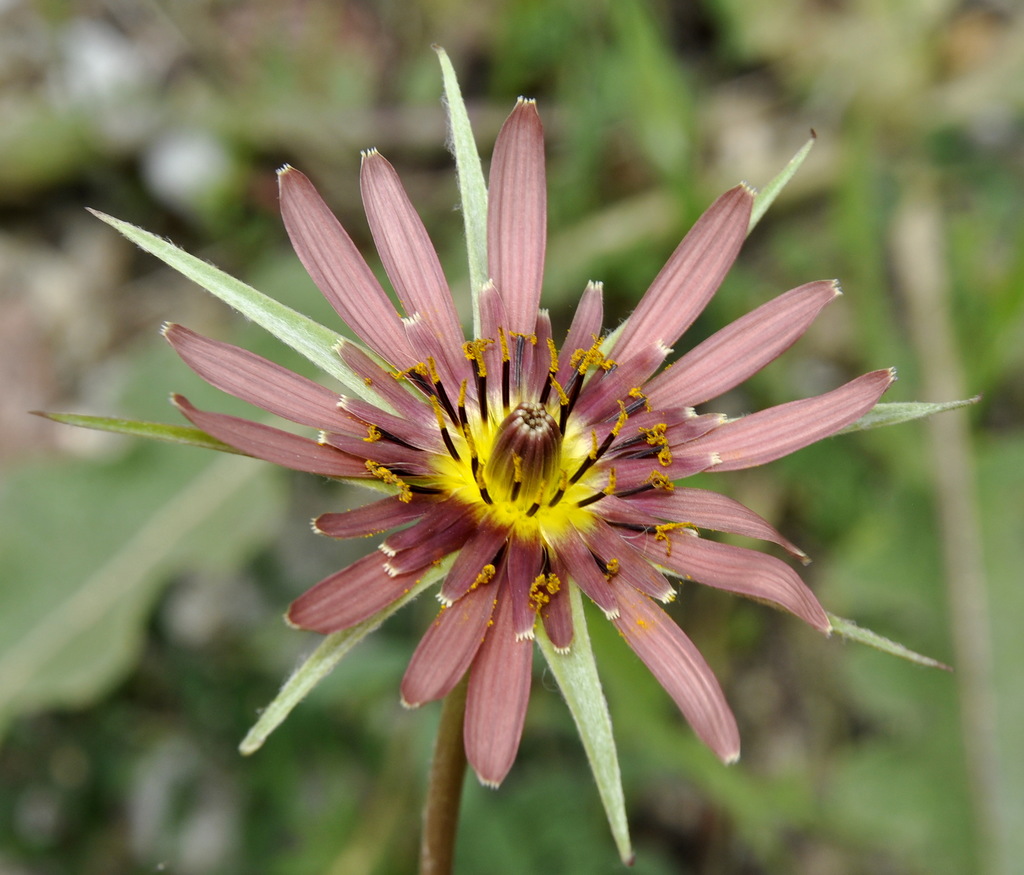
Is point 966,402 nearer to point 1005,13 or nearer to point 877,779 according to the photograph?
point 877,779

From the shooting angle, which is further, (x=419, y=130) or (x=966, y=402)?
(x=419, y=130)

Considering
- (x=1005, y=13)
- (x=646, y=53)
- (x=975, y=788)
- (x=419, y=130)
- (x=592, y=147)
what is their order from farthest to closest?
(x=1005, y=13) < (x=419, y=130) < (x=592, y=147) < (x=646, y=53) < (x=975, y=788)

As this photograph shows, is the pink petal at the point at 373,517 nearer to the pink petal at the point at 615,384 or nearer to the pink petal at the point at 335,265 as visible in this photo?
the pink petal at the point at 335,265

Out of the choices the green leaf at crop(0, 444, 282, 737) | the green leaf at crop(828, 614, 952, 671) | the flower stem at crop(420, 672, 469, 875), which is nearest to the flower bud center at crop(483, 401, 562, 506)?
the flower stem at crop(420, 672, 469, 875)

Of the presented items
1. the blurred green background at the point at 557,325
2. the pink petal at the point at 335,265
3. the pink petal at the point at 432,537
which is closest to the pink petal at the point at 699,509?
the pink petal at the point at 432,537

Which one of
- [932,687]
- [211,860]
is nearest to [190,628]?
[211,860]

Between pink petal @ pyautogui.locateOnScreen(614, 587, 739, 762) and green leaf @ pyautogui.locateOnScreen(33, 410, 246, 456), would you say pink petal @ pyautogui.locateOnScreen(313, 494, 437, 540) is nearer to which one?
green leaf @ pyautogui.locateOnScreen(33, 410, 246, 456)
